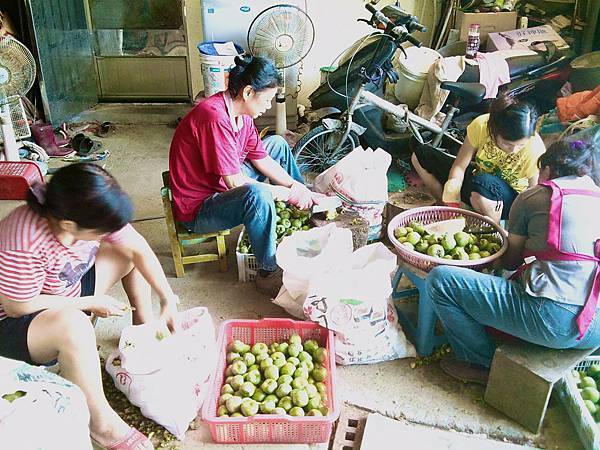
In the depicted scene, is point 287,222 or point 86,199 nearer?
point 86,199

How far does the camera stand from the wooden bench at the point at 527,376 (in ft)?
6.75

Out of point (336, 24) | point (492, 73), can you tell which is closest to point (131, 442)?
point (492, 73)

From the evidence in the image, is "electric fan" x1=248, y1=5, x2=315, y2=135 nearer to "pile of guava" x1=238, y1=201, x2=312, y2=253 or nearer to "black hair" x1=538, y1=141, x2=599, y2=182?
"pile of guava" x1=238, y1=201, x2=312, y2=253

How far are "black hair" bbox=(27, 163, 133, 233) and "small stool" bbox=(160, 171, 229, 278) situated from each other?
115cm

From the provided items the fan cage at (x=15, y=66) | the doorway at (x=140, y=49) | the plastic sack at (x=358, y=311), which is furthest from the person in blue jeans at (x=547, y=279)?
the doorway at (x=140, y=49)

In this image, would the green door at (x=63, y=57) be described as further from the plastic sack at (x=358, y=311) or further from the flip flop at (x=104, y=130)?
the plastic sack at (x=358, y=311)

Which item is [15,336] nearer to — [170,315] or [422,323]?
[170,315]

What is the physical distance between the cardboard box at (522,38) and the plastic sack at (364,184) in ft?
5.85

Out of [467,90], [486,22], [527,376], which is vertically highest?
[486,22]

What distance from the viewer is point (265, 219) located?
271 centimetres

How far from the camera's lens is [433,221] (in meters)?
2.76

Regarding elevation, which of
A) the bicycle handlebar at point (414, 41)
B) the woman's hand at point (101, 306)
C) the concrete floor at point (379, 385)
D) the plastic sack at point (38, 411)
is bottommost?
the concrete floor at point (379, 385)

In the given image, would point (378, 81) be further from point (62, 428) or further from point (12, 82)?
point (62, 428)

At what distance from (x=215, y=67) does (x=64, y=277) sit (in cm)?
262
